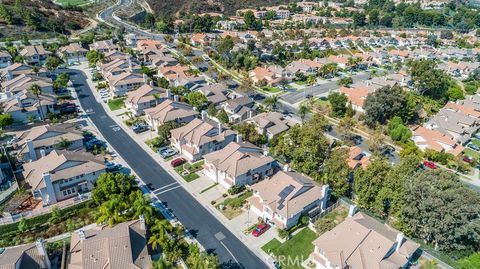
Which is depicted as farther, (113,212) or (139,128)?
(139,128)

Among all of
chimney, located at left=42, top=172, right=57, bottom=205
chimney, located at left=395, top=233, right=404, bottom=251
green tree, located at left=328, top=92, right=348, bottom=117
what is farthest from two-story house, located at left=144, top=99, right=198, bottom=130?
chimney, located at left=395, top=233, right=404, bottom=251

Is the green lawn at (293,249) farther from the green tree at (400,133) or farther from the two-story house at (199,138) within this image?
the green tree at (400,133)

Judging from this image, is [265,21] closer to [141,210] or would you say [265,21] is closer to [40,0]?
[40,0]

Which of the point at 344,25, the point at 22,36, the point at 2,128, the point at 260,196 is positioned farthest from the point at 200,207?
the point at 344,25

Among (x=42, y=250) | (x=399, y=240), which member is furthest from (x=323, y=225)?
(x=42, y=250)

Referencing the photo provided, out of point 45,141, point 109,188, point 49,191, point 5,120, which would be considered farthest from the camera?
point 5,120

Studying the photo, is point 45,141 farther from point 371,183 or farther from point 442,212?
point 442,212

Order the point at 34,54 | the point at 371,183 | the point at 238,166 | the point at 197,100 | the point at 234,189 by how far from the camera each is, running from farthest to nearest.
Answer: the point at 34,54 < the point at 197,100 < the point at 238,166 < the point at 234,189 < the point at 371,183
